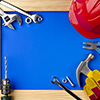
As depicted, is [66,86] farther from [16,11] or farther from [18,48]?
[16,11]

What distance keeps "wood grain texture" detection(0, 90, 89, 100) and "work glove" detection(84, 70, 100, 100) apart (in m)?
0.05

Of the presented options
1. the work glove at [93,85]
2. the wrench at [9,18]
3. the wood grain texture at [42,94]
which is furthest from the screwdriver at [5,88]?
the work glove at [93,85]

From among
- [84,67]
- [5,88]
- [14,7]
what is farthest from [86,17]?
[5,88]

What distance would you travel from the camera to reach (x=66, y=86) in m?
0.85

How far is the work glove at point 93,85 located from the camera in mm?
793

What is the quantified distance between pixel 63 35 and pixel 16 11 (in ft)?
0.91

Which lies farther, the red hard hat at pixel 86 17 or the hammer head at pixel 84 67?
the hammer head at pixel 84 67

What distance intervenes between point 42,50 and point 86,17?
0.28 metres

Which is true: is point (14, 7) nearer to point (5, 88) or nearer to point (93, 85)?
point (5, 88)

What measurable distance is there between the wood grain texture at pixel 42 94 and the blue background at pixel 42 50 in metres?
0.02

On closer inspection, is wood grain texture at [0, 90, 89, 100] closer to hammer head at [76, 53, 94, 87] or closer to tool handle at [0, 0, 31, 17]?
hammer head at [76, 53, 94, 87]

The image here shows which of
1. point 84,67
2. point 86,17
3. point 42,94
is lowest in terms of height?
point 42,94

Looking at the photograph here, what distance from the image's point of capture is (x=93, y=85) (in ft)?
2.63

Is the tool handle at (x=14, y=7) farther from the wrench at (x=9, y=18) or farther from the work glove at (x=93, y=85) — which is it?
the work glove at (x=93, y=85)
